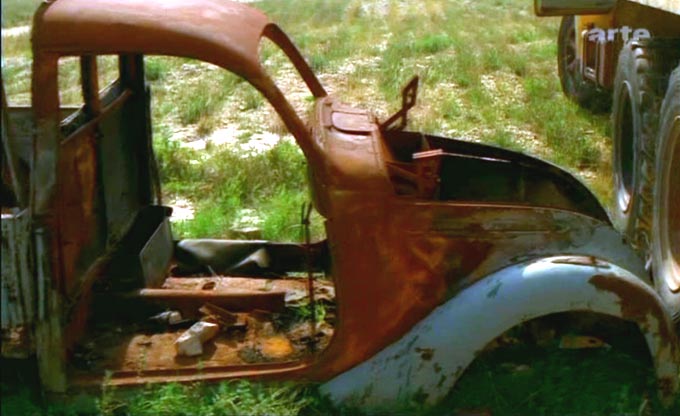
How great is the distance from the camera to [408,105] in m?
4.14

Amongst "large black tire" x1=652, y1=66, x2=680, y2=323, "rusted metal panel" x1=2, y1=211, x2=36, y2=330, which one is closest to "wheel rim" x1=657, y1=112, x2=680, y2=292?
"large black tire" x1=652, y1=66, x2=680, y2=323

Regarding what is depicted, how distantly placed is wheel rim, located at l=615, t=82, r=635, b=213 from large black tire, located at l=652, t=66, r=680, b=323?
3.38 feet

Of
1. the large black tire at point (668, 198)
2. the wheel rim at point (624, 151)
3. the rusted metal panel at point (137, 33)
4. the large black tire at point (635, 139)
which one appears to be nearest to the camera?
the rusted metal panel at point (137, 33)

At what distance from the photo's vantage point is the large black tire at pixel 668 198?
4.55m

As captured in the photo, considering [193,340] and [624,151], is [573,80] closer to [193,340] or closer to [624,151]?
[624,151]

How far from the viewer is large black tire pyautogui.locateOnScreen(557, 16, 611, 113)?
30.8 feet

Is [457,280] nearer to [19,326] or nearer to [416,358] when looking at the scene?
[416,358]

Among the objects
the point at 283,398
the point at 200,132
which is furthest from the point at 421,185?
the point at 200,132

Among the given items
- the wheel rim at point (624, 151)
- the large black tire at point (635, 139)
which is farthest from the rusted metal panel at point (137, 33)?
the wheel rim at point (624, 151)

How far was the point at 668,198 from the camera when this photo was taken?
4.76 metres

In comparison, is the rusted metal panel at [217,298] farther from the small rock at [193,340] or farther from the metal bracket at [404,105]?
the metal bracket at [404,105]

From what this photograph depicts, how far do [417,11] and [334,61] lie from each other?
5.83 metres

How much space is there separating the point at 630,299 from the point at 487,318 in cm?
52

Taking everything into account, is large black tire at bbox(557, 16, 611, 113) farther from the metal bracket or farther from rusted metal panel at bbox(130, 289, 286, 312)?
rusted metal panel at bbox(130, 289, 286, 312)
